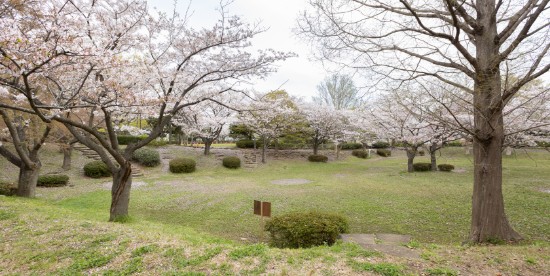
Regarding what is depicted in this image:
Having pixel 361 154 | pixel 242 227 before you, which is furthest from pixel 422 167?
pixel 242 227

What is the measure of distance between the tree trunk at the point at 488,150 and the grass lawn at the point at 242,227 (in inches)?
22.7

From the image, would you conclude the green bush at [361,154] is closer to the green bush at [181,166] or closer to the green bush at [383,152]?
the green bush at [383,152]

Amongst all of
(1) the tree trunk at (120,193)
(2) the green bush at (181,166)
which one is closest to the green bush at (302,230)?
(1) the tree trunk at (120,193)

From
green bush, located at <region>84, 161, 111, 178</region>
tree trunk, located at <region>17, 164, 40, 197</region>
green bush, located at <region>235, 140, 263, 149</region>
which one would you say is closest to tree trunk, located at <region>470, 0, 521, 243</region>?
tree trunk, located at <region>17, 164, 40, 197</region>

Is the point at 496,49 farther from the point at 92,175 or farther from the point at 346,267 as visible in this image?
the point at 92,175

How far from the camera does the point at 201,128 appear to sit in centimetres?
2248

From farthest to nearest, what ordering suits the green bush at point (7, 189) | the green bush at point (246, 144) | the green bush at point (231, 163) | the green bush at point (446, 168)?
1. the green bush at point (246, 144)
2. the green bush at point (231, 163)
3. the green bush at point (446, 168)
4. the green bush at point (7, 189)

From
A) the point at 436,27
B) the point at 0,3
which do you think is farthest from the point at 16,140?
the point at 436,27

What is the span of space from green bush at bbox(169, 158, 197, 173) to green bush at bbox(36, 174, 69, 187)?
5762 millimetres

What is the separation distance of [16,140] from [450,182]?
57.9 ft

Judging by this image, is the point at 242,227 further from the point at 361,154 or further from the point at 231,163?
the point at 361,154

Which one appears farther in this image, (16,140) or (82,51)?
(16,140)

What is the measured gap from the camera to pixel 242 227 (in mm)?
7629

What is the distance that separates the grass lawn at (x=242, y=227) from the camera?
381cm
